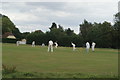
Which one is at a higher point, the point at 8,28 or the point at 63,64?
the point at 8,28

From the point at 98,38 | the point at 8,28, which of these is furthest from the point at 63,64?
the point at 8,28

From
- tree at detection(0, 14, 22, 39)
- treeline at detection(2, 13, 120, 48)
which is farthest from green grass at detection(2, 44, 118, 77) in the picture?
tree at detection(0, 14, 22, 39)

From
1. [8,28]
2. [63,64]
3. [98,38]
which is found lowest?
[63,64]

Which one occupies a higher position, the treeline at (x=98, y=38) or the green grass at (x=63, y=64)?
the treeline at (x=98, y=38)

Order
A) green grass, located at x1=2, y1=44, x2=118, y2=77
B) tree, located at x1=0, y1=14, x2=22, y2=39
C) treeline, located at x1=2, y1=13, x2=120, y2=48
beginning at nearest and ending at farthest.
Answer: green grass, located at x1=2, y1=44, x2=118, y2=77, treeline, located at x1=2, y1=13, x2=120, y2=48, tree, located at x1=0, y1=14, x2=22, y2=39

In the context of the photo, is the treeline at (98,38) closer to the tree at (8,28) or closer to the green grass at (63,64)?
the tree at (8,28)

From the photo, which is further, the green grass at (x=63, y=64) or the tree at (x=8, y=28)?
the tree at (x=8, y=28)

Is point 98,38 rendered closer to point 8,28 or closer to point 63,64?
point 8,28

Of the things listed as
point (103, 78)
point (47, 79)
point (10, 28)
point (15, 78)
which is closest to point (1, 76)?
point (15, 78)

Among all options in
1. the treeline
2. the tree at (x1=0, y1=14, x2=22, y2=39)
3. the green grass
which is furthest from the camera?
the tree at (x1=0, y1=14, x2=22, y2=39)

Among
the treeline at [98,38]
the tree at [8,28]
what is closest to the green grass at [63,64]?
the treeline at [98,38]

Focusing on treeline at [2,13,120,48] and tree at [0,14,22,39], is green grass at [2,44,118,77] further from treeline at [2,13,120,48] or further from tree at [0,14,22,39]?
tree at [0,14,22,39]

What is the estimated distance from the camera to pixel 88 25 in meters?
129

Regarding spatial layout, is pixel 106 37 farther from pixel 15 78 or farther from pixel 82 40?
pixel 15 78
